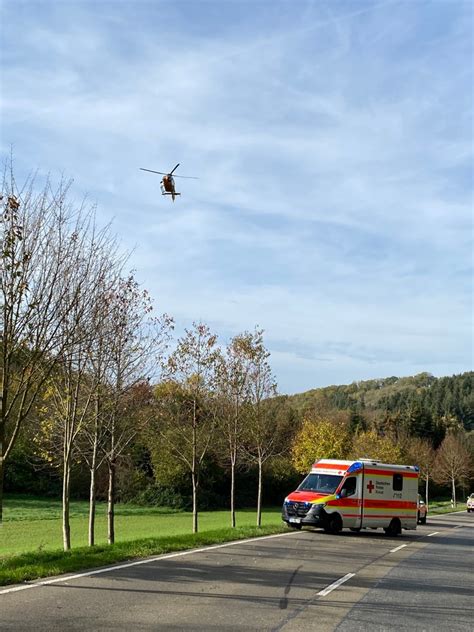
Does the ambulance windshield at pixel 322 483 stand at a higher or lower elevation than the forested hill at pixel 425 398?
lower

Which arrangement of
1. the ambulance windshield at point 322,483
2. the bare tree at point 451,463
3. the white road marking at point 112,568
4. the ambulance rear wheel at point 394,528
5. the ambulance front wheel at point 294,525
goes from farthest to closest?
the bare tree at point 451,463 < the ambulance rear wheel at point 394,528 < the ambulance windshield at point 322,483 < the ambulance front wheel at point 294,525 < the white road marking at point 112,568

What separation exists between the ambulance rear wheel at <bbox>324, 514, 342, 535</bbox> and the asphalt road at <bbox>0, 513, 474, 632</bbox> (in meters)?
7.57

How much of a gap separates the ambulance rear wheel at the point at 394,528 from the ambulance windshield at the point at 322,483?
10.8 feet

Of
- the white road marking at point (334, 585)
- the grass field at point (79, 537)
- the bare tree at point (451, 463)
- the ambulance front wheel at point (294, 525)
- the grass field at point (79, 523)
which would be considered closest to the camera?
the white road marking at point (334, 585)

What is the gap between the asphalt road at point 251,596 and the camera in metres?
8.39

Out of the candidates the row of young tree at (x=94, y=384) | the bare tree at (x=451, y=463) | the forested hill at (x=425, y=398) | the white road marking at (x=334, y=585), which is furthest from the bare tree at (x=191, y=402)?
the forested hill at (x=425, y=398)

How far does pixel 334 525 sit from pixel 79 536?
545 inches

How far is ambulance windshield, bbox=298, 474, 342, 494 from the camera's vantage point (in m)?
25.0

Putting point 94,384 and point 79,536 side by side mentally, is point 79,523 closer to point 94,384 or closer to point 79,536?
point 79,536

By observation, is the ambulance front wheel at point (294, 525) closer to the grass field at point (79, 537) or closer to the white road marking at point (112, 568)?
the grass field at point (79, 537)

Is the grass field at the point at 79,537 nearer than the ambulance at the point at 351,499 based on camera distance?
Yes

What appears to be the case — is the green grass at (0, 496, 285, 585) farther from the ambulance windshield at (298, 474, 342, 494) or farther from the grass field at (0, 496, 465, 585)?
the ambulance windshield at (298, 474, 342, 494)

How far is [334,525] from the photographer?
24.4 meters

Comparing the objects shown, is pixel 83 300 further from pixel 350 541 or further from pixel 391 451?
pixel 391 451
